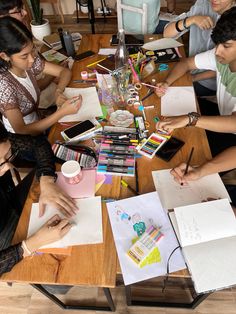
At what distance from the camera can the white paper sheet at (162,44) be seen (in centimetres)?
176

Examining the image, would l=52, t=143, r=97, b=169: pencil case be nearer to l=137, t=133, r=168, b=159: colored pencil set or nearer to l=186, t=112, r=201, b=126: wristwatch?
l=137, t=133, r=168, b=159: colored pencil set

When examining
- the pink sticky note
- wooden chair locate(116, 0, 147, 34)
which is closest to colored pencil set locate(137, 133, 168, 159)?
the pink sticky note

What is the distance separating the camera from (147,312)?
1431 millimetres

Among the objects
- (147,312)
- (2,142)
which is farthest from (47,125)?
(147,312)

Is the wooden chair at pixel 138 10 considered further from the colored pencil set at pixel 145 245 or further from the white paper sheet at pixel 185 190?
the colored pencil set at pixel 145 245

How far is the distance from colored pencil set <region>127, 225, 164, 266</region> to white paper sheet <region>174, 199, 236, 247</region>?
0.10m

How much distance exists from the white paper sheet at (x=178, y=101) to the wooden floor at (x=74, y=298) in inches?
42.7

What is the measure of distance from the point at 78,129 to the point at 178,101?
58 cm

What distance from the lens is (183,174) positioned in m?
1.04

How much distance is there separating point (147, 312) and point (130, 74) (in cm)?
141

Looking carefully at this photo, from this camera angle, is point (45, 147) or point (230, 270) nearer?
point (230, 270)

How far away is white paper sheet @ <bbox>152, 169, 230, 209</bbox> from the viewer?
0.99m

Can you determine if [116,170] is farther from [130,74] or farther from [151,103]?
[130,74]

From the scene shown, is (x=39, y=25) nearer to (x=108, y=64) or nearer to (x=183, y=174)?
(x=108, y=64)
